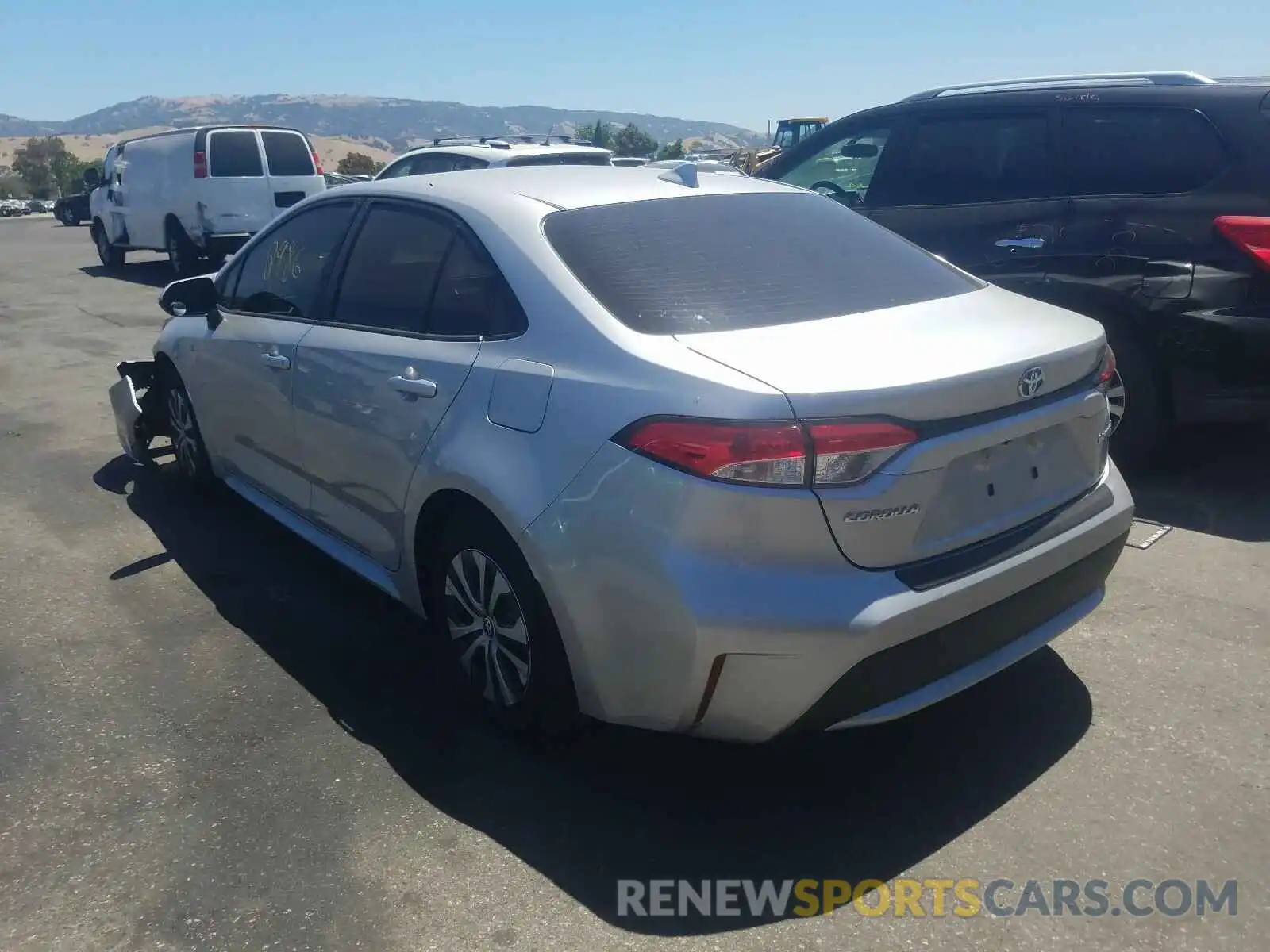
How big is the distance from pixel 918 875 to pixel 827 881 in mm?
224

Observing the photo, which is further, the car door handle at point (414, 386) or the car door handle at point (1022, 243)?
the car door handle at point (1022, 243)

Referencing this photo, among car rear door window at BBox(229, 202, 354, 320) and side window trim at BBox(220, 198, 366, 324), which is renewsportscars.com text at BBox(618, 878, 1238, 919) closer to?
side window trim at BBox(220, 198, 366, 324)

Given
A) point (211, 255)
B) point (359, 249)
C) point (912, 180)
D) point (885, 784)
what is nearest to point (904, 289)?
point (885, 784)

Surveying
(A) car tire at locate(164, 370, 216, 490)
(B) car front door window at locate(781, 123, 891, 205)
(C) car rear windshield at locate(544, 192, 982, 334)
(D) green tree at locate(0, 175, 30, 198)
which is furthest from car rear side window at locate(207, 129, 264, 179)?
(D) green tree at locate(0, 175, 30, 198)

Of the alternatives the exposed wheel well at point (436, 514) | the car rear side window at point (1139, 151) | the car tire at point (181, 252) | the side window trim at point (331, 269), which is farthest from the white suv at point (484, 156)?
the exposed wheel well at point (436, 514)

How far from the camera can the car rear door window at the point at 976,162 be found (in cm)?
568

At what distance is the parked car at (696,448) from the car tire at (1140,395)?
183 cm

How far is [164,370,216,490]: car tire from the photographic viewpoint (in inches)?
211

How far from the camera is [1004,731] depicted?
130 inches

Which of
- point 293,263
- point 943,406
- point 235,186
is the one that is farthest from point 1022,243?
point 235,186

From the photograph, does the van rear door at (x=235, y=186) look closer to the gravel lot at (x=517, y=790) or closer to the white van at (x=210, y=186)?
the white van at (x=210, y=186)

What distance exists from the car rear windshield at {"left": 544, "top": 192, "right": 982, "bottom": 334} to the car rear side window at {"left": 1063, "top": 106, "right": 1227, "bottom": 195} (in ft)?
7.02

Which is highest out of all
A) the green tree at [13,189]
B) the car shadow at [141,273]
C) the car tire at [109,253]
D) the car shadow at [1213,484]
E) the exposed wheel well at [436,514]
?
the exposed wheel well at [436,514]

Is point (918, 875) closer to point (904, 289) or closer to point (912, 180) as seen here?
point (904, 289)
